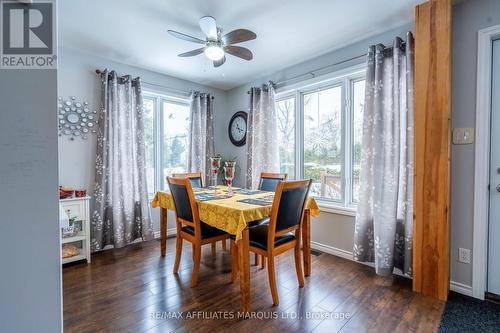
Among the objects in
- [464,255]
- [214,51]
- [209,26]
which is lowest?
[464,255]

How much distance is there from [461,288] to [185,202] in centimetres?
239

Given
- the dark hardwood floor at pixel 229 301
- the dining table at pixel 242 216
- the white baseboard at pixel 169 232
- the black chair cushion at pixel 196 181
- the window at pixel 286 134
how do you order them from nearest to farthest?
the dark hardwood floor at pixel 229 301, the dining table at pixel 242 216, the black chair cushion at pixel 196 181, the window at pixel 286 134, the white baseboard at pixel 169 232

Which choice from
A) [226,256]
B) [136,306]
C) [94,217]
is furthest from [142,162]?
[136,306]

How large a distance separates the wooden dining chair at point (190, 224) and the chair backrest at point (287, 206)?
0.64 m

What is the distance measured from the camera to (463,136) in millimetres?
1974

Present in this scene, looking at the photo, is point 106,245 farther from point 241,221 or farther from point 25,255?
point 25,255

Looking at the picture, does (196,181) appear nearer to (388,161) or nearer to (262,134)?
(262,134)

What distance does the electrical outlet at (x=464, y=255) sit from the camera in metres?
1.97

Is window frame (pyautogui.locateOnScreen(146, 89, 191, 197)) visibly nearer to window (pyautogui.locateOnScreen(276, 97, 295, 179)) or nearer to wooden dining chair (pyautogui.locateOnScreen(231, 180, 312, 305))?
window (pyautogui.locateOnScreen(276, 97, 295, 179))

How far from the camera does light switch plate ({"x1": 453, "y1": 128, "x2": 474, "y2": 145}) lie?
76.4 inches

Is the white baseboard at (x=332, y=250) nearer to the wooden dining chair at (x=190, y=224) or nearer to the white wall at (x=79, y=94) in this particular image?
the wooden dining chair at (x=190, y=224)

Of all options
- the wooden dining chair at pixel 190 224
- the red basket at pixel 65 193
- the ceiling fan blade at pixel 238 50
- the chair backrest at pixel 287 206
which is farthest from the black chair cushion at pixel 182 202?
the ceiling fan blade at pixel 238 50

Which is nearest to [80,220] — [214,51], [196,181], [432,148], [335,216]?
[196,181]

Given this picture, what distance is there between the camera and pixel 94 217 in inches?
114
